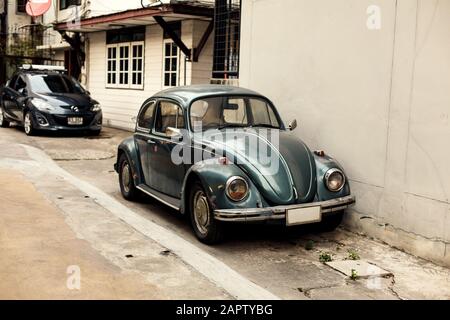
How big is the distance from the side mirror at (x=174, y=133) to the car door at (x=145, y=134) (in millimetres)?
521

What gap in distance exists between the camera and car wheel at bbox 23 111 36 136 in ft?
43.9

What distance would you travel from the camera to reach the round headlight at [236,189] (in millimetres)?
5281

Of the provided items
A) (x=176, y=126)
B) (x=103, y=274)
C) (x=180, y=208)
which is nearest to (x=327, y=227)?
(x=180, y=208)

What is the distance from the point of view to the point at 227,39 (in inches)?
397

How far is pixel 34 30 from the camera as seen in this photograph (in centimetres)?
2394

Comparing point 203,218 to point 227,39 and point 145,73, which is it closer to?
point 227,39

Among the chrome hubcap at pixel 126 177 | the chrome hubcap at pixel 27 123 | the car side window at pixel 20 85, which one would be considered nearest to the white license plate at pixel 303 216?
the chrome hubcap at pixel 126 177

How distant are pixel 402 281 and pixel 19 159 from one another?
24.9 feet

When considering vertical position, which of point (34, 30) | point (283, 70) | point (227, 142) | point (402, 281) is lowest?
point (402, 281)

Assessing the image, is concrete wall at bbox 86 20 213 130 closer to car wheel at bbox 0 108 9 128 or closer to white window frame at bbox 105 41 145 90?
white window frame at bbox 105 41 145 90

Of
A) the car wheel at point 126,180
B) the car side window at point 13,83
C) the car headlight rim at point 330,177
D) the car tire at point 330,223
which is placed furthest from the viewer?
the car side window at point 13,83

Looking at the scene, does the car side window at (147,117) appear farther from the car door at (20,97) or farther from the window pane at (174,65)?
the car door at (20,97)

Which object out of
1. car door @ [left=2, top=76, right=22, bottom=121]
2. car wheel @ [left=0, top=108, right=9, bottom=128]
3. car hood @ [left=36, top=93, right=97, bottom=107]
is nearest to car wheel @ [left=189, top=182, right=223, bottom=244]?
car hood @ [left=36, top=93, right=97, bottom=107]
